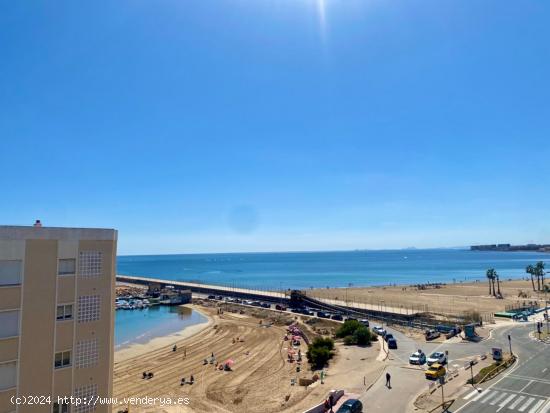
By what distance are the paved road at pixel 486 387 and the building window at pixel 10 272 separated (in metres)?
23.7

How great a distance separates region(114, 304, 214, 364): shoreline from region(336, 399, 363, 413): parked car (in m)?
37.9

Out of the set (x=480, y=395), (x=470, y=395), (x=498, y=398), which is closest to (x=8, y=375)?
(x=470, y=395)

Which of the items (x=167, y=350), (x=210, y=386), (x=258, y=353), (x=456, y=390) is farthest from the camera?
(x=167, y=350)

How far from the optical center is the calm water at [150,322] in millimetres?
71812

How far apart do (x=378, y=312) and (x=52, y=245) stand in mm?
70936

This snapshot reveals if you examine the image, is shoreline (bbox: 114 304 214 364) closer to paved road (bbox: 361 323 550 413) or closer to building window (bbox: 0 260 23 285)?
paved road (bbox: 361 323 550 413)

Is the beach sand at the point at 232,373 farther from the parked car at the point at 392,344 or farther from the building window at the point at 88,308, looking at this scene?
the building window at the point at 88,308

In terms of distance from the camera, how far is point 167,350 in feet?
195

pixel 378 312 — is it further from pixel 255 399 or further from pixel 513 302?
pixel 255 399

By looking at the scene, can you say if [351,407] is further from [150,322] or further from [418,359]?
[150,322]

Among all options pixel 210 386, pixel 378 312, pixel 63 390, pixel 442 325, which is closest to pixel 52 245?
pixel 63 390

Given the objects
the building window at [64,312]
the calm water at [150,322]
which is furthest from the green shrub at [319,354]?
the calm water at [150,322]

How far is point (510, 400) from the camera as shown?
27.9 metres

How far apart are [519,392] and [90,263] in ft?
104
